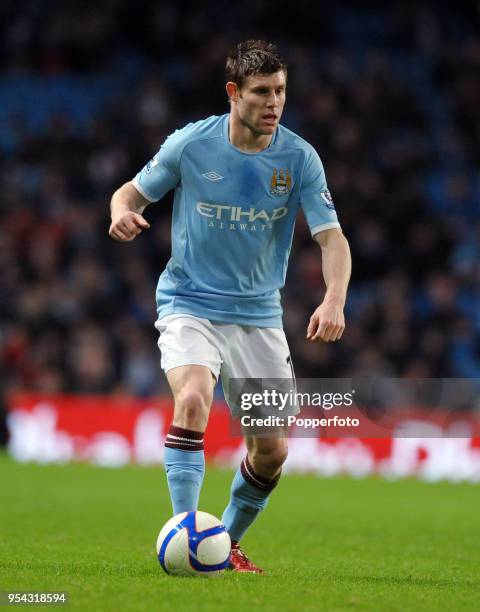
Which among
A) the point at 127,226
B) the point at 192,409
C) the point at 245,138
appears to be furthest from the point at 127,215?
the point at 192,409

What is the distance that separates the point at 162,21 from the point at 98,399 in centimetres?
787

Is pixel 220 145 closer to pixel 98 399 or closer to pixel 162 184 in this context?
pixel 162 184

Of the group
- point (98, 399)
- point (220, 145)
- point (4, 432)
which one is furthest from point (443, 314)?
point (220, 145)

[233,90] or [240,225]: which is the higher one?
[233,90]

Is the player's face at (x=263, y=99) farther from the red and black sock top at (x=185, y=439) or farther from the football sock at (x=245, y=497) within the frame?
the football sock at (x=245, y=497)

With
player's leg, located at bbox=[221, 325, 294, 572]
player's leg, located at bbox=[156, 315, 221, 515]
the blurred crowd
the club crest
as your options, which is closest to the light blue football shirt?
the club crest

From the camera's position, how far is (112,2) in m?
21.4

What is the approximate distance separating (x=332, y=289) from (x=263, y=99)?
93 cm

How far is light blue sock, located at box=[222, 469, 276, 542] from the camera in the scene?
6156 millimetres

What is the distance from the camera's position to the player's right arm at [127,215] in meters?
5.52

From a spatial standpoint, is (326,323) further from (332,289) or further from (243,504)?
(243,504)

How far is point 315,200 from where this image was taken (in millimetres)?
5957

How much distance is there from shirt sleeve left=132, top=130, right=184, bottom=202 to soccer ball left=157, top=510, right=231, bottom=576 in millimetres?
1584

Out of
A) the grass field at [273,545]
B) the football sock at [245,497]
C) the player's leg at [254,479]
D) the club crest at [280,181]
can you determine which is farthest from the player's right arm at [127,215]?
the grass field at [273,545]
